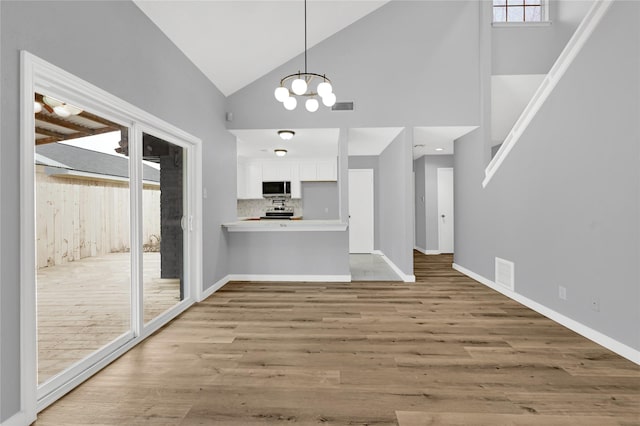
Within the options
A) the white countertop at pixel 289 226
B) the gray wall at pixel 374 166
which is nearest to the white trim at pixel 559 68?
the white countertop at pixel 289 226

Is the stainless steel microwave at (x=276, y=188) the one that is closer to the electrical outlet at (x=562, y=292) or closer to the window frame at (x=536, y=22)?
the window frame at (x=536, y=22)

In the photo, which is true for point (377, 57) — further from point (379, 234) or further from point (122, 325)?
point (122, 325)

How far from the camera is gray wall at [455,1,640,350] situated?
231cm

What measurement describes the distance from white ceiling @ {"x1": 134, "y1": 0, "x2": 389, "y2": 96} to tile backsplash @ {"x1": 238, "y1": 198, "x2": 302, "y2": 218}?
3.48 metres

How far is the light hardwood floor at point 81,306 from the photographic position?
1926mm

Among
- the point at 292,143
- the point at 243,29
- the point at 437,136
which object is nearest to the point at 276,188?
the point at 292,143

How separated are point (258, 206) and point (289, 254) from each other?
322 centimetres

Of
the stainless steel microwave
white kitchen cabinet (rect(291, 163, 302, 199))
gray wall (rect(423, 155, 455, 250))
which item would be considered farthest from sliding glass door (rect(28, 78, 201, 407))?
gray wall (rect(423, 155, 455, 250))

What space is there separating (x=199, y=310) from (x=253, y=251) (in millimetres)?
1491

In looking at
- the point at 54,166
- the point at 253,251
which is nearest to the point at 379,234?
the point at 253,251

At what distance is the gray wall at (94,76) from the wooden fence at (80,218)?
12.3 inches

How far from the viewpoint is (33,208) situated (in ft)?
5.49

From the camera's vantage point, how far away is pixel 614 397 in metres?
1.84

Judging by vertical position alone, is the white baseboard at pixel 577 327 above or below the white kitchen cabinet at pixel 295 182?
below
